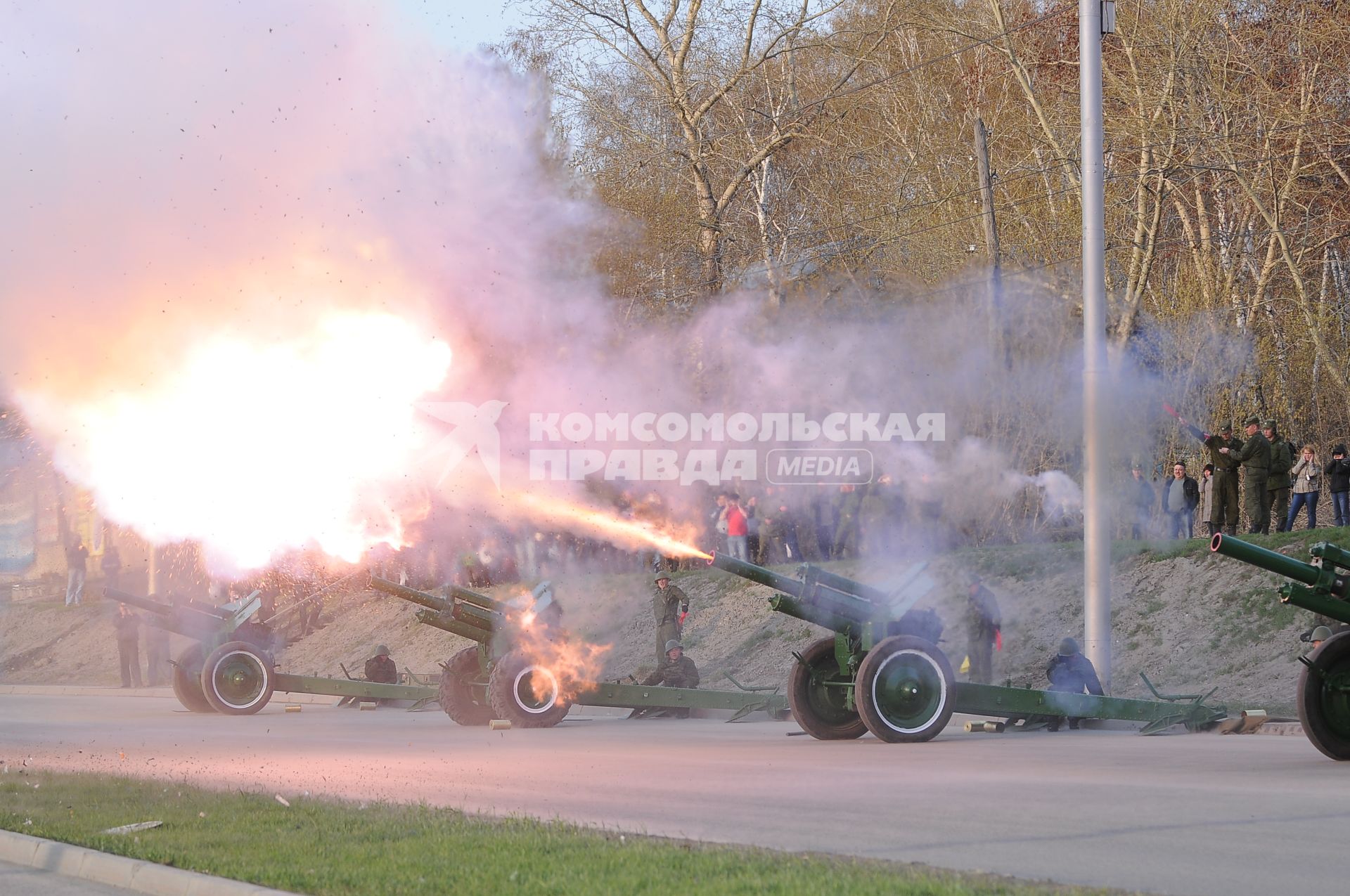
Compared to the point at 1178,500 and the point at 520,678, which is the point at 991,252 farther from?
the point at 520,678

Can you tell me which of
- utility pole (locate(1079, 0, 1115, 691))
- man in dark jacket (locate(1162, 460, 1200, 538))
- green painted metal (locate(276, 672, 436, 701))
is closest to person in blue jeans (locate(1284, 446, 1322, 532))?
man in dark jacket (locate(1162, 460, 1200, 538))

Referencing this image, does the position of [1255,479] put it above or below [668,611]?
above

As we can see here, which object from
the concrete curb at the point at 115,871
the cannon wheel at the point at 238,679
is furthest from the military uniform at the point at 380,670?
the concrete curb at the point at 115,871

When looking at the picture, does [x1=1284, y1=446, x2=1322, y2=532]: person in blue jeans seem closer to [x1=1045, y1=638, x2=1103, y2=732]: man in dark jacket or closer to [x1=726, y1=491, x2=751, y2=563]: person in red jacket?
[x1=1045, y1=638, x2=1103, y2=732]: man in dark jacket

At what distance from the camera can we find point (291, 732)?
1975 cm

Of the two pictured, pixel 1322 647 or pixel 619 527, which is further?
pixel 619 527

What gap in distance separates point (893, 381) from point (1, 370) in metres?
14.1

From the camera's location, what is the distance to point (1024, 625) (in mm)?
25125

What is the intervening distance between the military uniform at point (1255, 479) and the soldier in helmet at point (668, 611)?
8.77 meters

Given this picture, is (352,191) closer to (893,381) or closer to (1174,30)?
(893,381)

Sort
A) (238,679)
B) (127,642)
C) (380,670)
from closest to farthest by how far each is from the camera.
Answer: (238,679) < (380,670) < (127,642)

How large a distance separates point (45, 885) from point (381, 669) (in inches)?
638

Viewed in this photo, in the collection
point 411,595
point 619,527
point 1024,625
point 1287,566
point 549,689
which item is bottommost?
point 549,689

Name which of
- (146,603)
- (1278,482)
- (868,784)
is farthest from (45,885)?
(1278,482)
